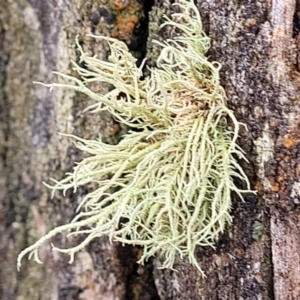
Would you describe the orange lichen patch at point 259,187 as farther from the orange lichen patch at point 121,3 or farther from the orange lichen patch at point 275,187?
the orange lichen patch at point 121,3

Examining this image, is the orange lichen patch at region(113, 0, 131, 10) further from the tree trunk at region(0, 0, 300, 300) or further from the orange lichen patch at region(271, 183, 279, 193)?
the orange lichen patch at region(271, 183, 279, 193)

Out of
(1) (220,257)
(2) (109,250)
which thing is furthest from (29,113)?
(1) (220,257)

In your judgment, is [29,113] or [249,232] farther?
[29,113]

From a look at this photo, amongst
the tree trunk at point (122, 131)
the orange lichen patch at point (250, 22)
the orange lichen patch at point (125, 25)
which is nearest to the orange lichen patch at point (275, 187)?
the tree trunk at point (122, 131)

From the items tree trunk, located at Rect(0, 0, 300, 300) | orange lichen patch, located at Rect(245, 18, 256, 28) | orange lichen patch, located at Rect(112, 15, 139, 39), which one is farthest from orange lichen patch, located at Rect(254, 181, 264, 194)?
orange lichen patch, located at Rect(112, 15, 139, 39)

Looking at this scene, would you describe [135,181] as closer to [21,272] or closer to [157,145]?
[157,145]

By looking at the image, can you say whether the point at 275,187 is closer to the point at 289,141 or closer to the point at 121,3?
the point at 289,141

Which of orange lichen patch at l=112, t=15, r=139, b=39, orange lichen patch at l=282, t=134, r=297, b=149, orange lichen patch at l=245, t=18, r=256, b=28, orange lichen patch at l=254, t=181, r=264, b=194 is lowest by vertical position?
orange lichen patch at l=254, t=181, r=264, b=194
